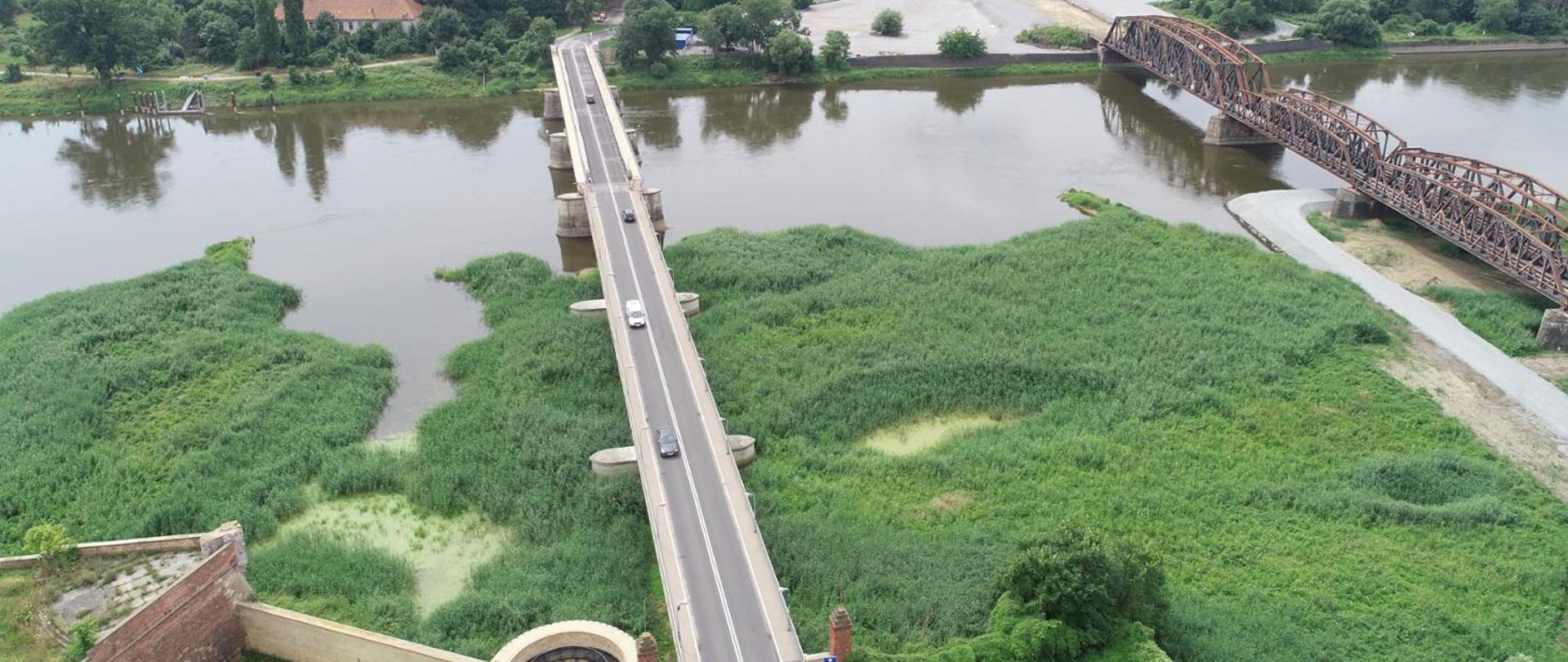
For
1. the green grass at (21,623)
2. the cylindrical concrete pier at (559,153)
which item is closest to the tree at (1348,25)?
the cylindrical concrete pier at (559,153)

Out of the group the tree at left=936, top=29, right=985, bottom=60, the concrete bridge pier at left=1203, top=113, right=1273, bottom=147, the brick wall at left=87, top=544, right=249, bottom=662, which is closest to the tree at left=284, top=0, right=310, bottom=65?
the tree at left=936, top=29, right=985, bottom=60

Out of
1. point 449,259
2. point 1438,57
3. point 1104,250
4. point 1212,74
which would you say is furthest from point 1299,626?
point 1438,57

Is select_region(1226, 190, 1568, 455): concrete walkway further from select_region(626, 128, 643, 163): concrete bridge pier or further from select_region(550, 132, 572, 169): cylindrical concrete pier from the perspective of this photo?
select_region(550, 132, 572, 169): cylindrical concrete pier

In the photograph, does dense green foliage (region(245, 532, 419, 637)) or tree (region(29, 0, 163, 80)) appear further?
tree (region(29, 0, 163, 80))

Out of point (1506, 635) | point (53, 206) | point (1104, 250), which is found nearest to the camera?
point (1506, 635)

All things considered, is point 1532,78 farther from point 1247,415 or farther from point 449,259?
point 449,259

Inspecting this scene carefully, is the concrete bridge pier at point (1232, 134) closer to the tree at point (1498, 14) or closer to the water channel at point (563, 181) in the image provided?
the water channel at point (563, 181)
